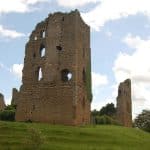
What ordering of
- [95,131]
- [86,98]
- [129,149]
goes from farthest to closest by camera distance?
[86,98]
[95,131]
[129,149]

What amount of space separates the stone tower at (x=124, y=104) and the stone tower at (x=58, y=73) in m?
10.1

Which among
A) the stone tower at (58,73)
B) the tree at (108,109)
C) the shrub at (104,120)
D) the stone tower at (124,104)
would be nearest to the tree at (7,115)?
the stone tower at (58,73)

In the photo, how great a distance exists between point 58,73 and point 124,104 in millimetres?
14858

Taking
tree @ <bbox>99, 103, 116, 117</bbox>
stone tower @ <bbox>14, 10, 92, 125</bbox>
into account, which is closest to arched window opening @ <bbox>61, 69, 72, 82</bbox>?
stone tower @ <bbox>14, 10, 92, 125</bbox>

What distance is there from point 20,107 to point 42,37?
27.7 ft

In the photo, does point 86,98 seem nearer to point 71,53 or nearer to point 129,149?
point 71,53

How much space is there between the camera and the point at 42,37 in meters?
48.5

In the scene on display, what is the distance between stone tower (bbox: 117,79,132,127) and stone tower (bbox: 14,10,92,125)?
10.1 meters

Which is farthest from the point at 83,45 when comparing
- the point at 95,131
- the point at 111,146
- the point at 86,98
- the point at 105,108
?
the point at 105,108

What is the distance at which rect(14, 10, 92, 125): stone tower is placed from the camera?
4466cm

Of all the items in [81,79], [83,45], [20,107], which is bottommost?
[20,107]

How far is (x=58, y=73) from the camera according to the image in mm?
46156

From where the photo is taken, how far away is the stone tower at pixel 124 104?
188 feet

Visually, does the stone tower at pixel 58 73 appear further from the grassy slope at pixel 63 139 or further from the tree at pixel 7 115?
the tree at pixel 7 115
